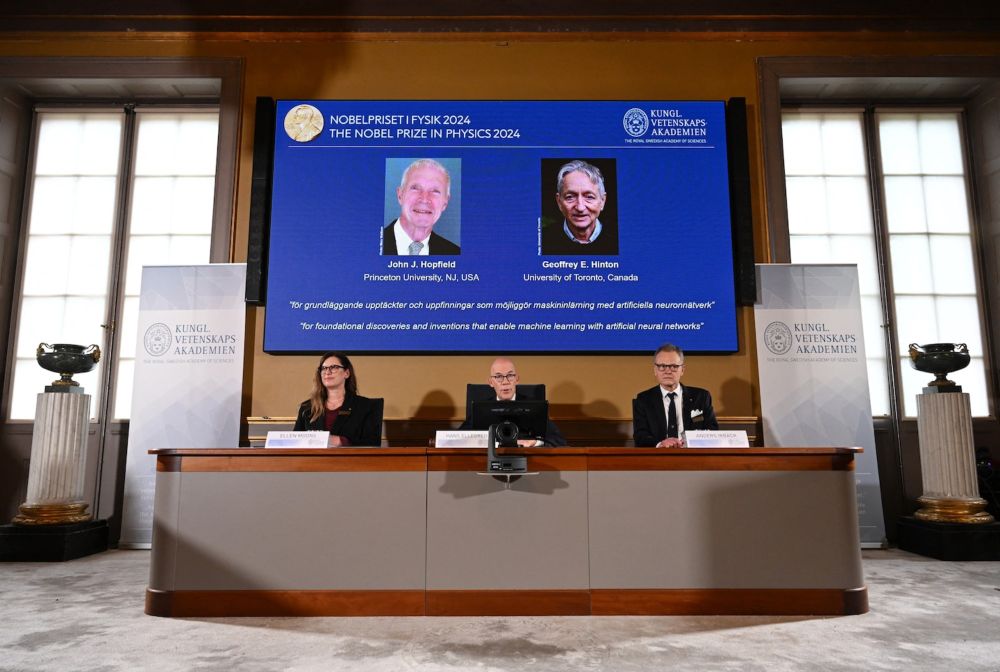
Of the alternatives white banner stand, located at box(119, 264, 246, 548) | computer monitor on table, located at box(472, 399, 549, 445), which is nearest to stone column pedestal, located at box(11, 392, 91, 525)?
white banner stand, located at box(119, 264, 246, 548)

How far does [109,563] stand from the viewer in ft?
13.5

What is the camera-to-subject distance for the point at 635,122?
4941mm

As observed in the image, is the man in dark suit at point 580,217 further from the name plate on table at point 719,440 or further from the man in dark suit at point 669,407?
the name plate on table at point 719,440

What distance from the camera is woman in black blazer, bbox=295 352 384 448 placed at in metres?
3.69

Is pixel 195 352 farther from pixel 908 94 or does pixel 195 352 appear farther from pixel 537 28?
pixel 908 94

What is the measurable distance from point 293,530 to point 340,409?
1031 millimetres

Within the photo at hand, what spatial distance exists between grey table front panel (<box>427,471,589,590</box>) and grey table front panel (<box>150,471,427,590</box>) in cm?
9

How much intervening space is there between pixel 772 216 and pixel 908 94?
179 centimetres

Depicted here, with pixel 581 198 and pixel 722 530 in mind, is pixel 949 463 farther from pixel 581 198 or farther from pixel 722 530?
pixel 581 198

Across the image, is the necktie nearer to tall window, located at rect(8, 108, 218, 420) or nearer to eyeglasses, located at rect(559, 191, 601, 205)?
eyeglasses, located at rect(559, 191, 601, 205)

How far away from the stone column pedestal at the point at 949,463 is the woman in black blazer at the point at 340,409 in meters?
3.75

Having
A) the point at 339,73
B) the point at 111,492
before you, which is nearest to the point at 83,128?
the point at 339,73

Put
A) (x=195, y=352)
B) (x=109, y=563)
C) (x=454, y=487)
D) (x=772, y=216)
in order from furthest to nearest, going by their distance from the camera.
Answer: (x=772, y=216)
(x=195, y=352)
(x=109, y=563)
(x=454, y=487)

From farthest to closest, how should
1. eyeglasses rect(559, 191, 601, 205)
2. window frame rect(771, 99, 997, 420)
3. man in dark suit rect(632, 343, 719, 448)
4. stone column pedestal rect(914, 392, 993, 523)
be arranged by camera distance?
window frame rect(771, 99, 997, 420) < eyeglasses rect(559, 191, 601, 205) < stone column pedestal rect(914, 392, 993, 523) < man in dark suit rect(632, 343, 719, 448)
